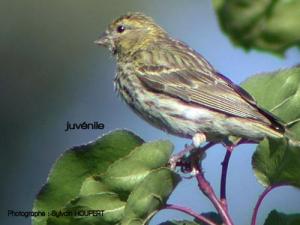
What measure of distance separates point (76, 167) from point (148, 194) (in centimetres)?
40

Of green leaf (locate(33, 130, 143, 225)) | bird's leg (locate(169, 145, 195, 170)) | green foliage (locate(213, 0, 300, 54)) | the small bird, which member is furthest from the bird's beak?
green foliage (locate(213, 0, 300, 54))

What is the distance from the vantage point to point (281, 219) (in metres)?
3.68

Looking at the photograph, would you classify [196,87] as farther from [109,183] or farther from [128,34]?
[109,183]

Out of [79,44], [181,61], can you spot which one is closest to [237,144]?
[181,61]

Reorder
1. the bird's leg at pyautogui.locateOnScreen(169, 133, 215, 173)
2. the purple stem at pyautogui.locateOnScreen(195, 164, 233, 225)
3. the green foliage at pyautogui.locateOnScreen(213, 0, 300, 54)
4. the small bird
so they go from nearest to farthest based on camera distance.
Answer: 1. the green foliage at pyautogui.locateOnScreen(213, 0, 300, 54)
2. the purple stem at pyautogui.locateOnScreen(195, 164, 233, 225)
3. the bird's leg at pyautogui.locateOnScreen(169, 133, 215, 173)
4. the small bird

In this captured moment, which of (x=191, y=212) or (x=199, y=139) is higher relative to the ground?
(x=191, y=212)

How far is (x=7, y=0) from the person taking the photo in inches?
318

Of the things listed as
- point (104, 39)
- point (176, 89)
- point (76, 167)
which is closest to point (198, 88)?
point (176, 89)

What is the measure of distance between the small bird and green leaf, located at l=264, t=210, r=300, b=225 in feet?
4.19

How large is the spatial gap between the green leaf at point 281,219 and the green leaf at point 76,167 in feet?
1.89

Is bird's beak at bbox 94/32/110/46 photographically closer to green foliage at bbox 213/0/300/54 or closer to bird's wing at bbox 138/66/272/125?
bird's wing at bbox 138/66/272/125

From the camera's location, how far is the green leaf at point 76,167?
3689 mm

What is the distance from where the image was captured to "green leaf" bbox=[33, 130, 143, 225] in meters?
3.69

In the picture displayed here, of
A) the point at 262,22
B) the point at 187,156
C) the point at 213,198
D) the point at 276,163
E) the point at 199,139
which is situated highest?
the point at 262,22
